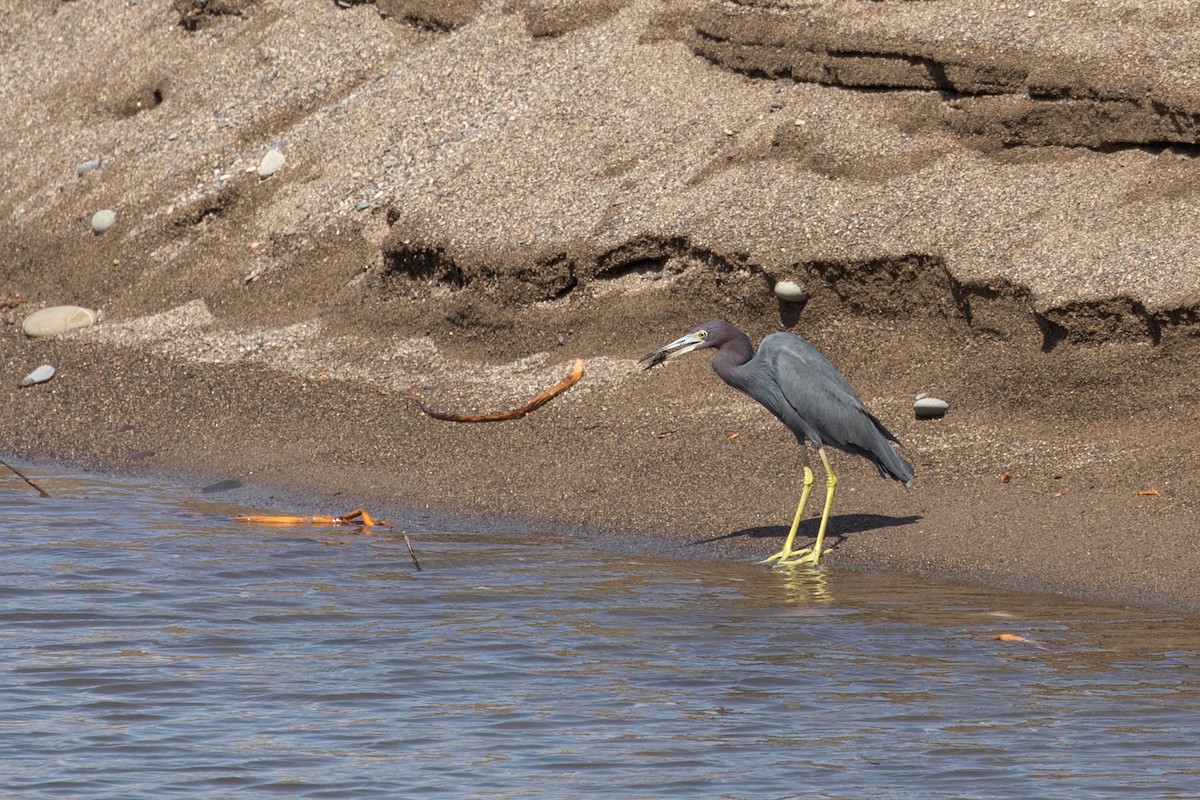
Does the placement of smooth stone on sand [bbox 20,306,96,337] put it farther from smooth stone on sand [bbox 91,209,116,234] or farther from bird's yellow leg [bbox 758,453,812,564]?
bird's yellow leg [bbox 758,453,812,564]

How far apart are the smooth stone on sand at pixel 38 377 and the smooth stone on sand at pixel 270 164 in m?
2.40

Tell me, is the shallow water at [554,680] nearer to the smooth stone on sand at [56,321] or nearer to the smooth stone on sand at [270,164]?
the smooth stone on sand at [56,321]

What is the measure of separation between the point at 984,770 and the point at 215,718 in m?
2.52

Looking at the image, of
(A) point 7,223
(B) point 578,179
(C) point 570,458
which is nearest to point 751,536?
(C) point 570,458

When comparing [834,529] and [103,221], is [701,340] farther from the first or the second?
Answer: [103,221]

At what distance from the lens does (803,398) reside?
7.73 m

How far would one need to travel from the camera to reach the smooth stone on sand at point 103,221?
12.6 meters

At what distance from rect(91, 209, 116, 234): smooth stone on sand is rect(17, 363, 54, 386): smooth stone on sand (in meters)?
2.09

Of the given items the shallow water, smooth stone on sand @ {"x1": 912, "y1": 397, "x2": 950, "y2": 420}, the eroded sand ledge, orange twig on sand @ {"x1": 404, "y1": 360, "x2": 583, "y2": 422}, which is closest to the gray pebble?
the eroded sand ledge

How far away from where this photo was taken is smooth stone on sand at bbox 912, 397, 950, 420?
8773 mm

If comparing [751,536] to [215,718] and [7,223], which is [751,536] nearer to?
[215,718]

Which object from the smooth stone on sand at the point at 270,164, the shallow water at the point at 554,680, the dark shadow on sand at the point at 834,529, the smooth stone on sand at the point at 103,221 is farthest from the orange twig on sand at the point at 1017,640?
the smooth stone on sand at the point at 103,221

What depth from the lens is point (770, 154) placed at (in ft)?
34.0

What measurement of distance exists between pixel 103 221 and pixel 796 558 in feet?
23.5
